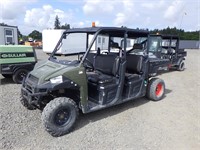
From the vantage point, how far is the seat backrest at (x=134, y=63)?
190 inches

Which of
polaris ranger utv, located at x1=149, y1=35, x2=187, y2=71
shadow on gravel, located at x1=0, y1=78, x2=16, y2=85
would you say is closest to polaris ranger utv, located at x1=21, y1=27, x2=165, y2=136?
shadow on gravel, located at x1=0, y1=78, x2=16, y2=85

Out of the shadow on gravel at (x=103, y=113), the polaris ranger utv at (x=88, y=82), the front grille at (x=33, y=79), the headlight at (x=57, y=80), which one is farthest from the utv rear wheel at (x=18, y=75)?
the headlight at (x=57, y=80)

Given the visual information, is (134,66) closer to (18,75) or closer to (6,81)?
(18,75)

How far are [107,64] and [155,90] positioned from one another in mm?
1705

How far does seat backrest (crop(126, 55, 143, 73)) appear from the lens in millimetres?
4816

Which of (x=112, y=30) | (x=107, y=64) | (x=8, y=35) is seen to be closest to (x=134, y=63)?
(x=107, y=64)

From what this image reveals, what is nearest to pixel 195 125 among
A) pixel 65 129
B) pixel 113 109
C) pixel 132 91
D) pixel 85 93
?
pixel 132 91

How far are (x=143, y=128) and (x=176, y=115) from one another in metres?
1.15

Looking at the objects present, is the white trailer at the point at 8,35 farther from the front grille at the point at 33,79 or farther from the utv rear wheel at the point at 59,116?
the utv rear wheel at the point at 59,116

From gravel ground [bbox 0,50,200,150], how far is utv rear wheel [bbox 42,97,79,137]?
146mm

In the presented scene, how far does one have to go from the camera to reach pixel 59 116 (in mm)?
3477

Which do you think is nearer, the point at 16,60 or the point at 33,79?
the point at 33,79

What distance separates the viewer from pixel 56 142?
3270 mm

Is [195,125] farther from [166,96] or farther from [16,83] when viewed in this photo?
[16,83]
